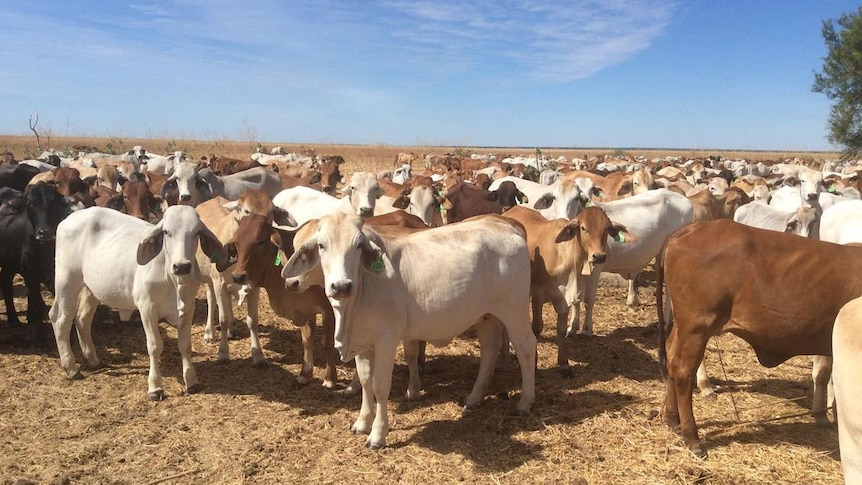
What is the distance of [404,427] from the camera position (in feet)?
19.3

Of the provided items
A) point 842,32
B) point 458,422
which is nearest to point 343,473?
point 458,422

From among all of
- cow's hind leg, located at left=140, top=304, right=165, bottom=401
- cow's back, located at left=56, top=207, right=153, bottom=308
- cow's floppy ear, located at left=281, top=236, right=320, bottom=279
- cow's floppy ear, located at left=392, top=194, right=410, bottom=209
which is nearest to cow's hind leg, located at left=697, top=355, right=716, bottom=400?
cow's floppy ear, located at left=281, top=236, right=320, bottom=279

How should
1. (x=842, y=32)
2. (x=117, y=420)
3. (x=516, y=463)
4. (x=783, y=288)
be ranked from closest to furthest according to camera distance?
1. (x=783, y=288)
2. (x=516, y=463)
3. (x=117, y=420)
4. (x=842, y=32)

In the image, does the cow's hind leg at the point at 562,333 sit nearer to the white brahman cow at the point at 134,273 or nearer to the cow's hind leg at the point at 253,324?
the cow's hind leg at the point at 253,324

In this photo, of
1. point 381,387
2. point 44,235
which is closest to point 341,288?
point 381,387

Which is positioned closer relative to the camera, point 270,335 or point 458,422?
point 458,422

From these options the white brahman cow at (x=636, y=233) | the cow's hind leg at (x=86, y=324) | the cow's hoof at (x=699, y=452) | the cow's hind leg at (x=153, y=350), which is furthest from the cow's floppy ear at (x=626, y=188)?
the cow's hind leg at (x=86, y=324)

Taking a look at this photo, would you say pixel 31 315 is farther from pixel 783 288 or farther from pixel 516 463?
pixel 783 288

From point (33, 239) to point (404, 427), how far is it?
561 centimetres

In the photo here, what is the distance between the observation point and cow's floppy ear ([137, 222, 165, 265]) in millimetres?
6188

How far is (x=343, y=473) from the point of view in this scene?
16.5 ft

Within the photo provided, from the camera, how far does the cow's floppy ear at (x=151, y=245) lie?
6188 mm

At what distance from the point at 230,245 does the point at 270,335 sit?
231 centimetres

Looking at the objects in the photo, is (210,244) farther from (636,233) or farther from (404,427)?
(636,233)
